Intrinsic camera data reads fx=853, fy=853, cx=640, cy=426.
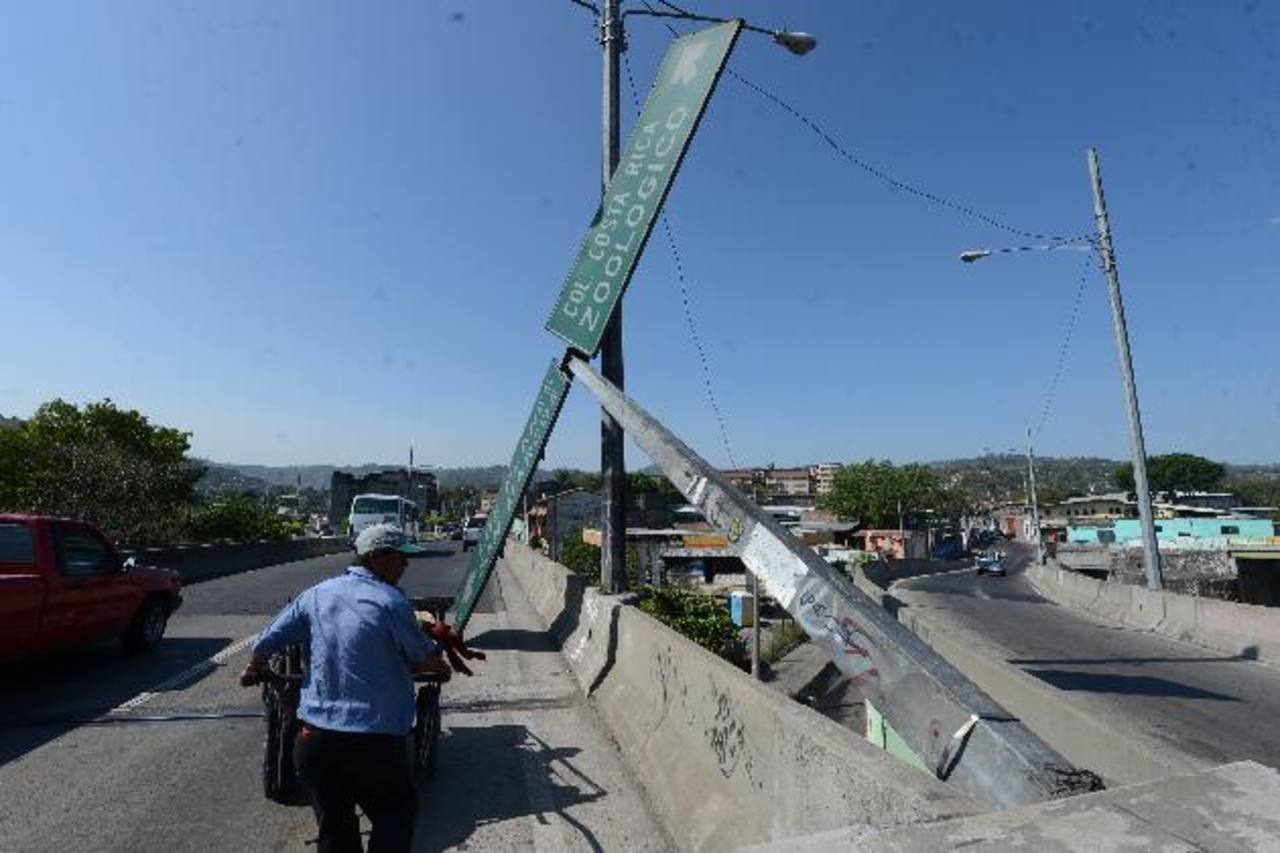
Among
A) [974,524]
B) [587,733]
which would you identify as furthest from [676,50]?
[974,524]

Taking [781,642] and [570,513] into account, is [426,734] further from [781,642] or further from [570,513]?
[570,513]

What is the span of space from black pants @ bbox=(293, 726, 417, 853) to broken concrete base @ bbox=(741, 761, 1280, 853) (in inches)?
68.4

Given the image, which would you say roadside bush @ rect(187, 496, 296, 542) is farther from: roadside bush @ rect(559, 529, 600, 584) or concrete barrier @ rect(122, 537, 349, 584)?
roadside bush @ rect(559, 529, 600, 584)

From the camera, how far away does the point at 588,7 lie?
12.5 meters

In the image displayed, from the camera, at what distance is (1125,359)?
19.8 m

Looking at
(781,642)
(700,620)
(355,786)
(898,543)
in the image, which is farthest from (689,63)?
(898,543)

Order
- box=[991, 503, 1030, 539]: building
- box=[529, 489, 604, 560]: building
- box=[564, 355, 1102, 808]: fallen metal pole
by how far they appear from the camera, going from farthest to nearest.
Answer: box=[991, 503, 1030, 539]: building
box=[529, 489, 604, 560]: building
box=[564, 355, 1102, 808]: fallen metal pole

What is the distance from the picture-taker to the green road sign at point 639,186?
26.4ft

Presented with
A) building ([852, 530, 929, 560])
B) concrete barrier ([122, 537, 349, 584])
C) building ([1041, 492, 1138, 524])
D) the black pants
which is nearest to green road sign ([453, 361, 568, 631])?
the black pants

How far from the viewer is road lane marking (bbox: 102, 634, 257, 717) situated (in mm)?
8164

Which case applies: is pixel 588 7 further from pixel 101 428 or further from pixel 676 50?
pixel 101 428

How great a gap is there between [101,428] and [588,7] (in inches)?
1566

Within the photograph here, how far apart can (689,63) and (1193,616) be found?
18.2m

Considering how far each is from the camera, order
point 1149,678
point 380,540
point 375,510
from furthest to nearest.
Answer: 1. point 375,510
2. point 1149,678
3. point 380,540
